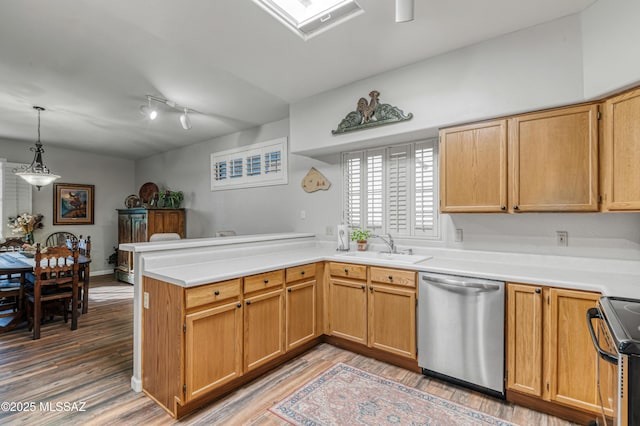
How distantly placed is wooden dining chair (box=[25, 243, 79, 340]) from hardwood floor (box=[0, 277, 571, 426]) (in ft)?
0.81

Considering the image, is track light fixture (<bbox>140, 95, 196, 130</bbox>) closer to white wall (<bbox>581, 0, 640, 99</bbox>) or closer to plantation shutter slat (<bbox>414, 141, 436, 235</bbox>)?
plantation shutter slat (<bbox>414, 141, 436, 235</bbox>)

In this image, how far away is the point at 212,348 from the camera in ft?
6.82

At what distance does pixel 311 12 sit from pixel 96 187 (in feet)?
21.5

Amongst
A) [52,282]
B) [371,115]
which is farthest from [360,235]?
[52,282]

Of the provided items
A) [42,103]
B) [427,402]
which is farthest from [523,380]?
[42,103]

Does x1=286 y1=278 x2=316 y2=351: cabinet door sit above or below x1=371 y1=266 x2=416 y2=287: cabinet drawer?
below

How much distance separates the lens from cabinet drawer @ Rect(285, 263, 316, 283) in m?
2.69

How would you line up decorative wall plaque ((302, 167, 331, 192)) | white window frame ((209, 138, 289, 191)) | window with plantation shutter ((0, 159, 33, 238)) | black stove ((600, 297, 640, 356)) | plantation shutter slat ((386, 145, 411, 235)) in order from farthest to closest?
window with plantation shutter ((0, 159, 33, 238)) → white window frame ((209, 138, 289, 191)) → decorative wall plaque ((302, 167, 331, 192)) → plantation shutter slat ((386, 145, 411, 235)) → black stove ((600, 297, 640, 356))

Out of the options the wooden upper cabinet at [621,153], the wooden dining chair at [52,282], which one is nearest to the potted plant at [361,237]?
the wooden upper cabinet at [621,153]

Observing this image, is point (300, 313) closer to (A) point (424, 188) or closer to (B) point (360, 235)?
(B) point (360, 235)

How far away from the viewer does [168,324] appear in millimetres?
2027

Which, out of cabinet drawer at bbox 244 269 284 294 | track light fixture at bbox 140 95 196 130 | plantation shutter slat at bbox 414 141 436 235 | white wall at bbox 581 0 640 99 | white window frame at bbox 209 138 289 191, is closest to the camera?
white wall at bbox 581 0 640 99

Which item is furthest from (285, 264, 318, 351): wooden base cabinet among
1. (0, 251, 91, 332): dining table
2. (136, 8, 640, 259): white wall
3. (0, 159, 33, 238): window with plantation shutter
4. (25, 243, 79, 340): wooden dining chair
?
(0, 159, 33, 238): window with plantation shutter

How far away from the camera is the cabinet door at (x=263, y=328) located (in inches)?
91.7
